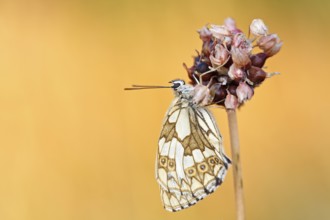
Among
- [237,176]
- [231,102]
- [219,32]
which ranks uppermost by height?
[219,32]

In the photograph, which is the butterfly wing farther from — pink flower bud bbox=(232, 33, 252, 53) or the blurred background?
the blurred background

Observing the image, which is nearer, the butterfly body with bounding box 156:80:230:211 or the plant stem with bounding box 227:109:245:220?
the plant stem with bounding box 227:109:245:220

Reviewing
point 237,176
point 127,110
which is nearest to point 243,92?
point 237,176

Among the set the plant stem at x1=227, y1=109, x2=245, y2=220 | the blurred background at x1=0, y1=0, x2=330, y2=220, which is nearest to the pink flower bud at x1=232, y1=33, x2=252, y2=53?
the plant stem at x1=227, y1=109, x2=245, y2=220

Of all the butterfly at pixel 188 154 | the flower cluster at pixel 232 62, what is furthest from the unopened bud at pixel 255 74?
the butterfly at pixel 188 154

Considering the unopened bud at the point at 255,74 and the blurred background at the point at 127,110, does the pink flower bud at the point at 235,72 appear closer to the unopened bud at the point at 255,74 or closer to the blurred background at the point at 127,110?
the unopened bud at the point at 255,74

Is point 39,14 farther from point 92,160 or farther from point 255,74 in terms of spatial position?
point 255,74

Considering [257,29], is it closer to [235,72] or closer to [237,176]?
[235,72]
